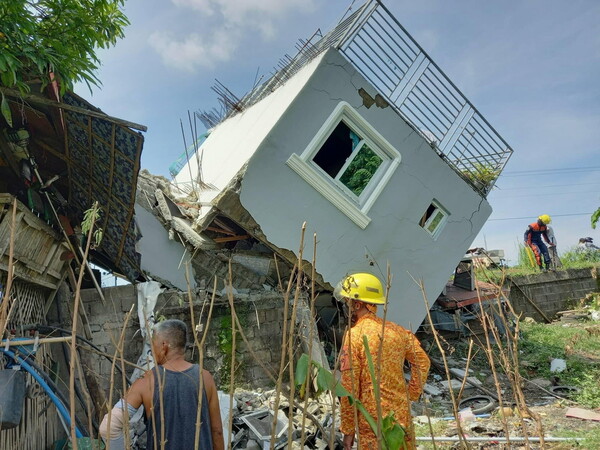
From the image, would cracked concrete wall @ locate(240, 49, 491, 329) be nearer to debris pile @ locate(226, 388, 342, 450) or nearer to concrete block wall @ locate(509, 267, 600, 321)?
debris pile @ locate(226, 388, 342, 450)

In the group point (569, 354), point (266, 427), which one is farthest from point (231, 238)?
point (569, 354)

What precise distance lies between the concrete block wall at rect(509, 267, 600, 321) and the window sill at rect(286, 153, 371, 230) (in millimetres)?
6663

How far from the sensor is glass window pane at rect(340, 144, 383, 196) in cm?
688

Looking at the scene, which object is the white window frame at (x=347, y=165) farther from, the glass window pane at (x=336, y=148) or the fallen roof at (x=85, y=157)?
the fallen roof at (x=85, y=157)

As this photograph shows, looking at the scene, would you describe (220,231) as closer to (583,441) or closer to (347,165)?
(347,165)

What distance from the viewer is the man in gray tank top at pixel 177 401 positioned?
2.40 metres

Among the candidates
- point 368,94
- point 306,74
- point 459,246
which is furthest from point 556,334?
point 306,74

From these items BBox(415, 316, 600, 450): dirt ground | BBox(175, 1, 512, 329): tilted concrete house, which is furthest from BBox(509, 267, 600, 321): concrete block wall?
BBox(175, 1, 512, 329): tilted concrete house

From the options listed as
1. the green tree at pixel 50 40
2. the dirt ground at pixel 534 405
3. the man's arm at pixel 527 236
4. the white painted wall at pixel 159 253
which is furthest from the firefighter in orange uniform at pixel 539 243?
the green tree at pixel 50 40

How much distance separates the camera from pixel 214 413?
2.66 metres

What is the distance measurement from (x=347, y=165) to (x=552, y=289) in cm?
852

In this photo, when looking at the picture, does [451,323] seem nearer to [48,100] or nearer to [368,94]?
[368,94]

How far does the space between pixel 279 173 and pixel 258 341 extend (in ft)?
7.72

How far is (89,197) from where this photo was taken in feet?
17.9
